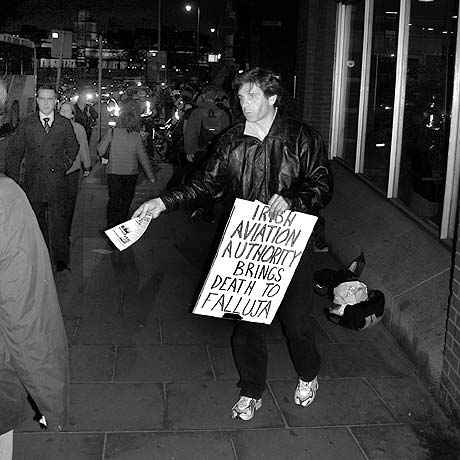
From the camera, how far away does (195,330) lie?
6164 millimetres

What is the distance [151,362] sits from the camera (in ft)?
17.7

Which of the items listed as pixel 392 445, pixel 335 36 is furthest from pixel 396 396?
pixel 335 36

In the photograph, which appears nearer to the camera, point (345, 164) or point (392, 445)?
point (392, 445)

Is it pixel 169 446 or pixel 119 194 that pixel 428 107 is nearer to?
pixel 119 194

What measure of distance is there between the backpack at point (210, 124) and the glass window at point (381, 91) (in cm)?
216

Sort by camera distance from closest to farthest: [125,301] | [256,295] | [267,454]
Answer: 1. [267,454]
2. [256,295]
3. [125,301]

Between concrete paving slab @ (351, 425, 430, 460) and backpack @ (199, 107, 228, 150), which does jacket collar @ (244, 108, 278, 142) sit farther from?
backpack @ (199, 107, 228, 150)

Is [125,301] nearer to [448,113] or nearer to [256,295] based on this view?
[256,295]

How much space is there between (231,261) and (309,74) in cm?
784

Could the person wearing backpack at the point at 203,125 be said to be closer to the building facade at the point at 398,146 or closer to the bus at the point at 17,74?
the building facade at the point at 398,146

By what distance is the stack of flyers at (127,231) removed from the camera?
4.12 m

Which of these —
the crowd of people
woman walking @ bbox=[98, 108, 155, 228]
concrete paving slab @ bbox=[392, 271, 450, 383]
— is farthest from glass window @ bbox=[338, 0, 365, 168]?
concrete paving slab @ bbox=[392, 271, 450, 383]

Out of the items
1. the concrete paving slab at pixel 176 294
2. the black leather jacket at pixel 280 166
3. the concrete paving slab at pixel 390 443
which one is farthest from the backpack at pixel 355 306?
the black leather jacket at pixel 280 166

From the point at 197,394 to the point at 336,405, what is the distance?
89 centimetres
